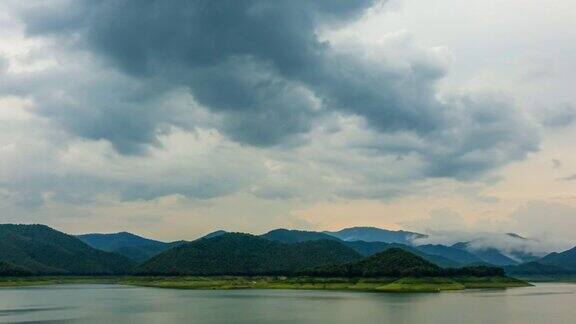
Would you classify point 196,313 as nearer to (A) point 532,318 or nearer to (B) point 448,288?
(A) point 532,318

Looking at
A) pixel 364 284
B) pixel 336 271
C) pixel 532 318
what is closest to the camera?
pixel 532 318

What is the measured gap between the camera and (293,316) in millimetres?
73312

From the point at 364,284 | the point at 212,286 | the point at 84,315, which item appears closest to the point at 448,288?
the point at 364,284

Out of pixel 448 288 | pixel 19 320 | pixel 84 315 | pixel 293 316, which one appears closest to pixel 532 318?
pixel 293 316

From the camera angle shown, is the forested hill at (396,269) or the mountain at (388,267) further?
the mountain at (388,267)

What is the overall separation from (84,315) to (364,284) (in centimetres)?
9406

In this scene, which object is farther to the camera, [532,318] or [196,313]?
[196,313]

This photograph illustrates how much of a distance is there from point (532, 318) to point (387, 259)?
11364 cm

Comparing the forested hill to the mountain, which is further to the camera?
the mountain

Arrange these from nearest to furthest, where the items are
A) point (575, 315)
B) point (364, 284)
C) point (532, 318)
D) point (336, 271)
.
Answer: point (532, 318) < point (575, 315) < point (364, 284) < point (336, 271)

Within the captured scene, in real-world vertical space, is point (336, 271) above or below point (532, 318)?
above

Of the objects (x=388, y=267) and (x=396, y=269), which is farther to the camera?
(x=388, y=267)

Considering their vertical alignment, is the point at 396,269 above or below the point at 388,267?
below

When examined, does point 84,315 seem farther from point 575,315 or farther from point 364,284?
point 364,284
